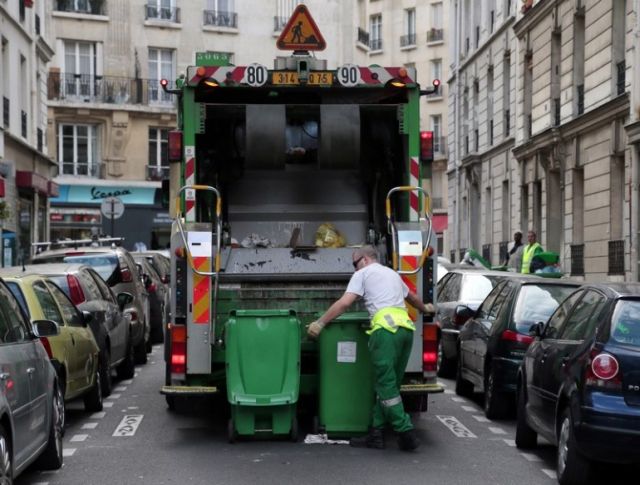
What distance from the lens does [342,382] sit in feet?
33.0

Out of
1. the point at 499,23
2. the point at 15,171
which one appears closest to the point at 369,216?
the point at 15,171

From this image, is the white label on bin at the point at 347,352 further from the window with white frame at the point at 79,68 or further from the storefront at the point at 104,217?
the window with white frame at the point at 79,68

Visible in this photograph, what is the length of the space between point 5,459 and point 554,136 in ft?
78.2

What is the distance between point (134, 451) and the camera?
9969mm

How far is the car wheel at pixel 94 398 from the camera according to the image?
12312 mm

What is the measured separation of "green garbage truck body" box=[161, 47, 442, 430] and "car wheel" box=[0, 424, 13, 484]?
296 centimetres

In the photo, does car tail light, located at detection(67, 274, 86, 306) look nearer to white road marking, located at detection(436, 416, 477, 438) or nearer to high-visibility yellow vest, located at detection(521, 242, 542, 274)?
white road marking, located at detection(436, 416, 477, 438)

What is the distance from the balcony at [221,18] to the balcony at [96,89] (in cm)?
365

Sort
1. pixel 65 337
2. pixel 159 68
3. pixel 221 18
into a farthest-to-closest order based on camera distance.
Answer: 1. pixel 221 18
2. pixel 159 68
3. pixel 65 337

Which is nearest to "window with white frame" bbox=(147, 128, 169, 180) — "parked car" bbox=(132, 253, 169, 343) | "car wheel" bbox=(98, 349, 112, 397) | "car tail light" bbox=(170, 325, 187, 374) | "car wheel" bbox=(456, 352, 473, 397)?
"parked car" bbox=(132, 253, 169, 343)

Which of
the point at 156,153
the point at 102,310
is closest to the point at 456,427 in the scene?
the point at 102,310

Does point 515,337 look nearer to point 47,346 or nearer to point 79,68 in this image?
point 47,346

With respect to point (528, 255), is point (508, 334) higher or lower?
lower

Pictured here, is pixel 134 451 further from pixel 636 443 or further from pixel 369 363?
pixel 636 443
